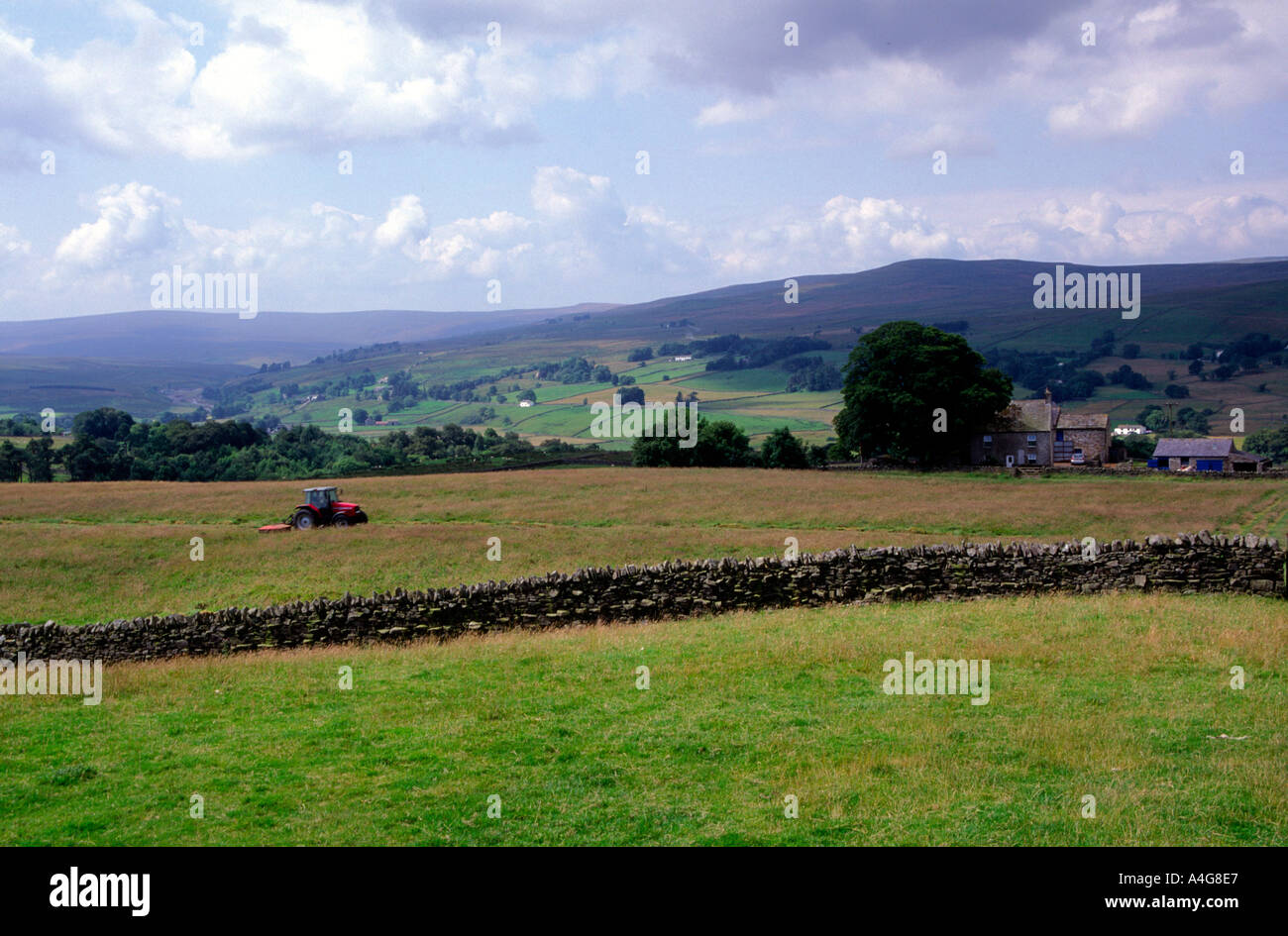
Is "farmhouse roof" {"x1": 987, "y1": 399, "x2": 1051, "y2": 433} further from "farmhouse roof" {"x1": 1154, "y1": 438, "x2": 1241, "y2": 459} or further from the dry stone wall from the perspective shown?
the dry stone wall

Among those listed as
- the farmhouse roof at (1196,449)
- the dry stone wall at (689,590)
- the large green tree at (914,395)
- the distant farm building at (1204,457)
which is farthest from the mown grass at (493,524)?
the farmhouse roof at (1196,449)

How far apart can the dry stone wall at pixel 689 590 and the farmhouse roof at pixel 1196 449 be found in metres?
68.8

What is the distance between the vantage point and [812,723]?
11422mm

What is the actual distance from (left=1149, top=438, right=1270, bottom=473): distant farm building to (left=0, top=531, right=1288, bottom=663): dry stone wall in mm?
64866

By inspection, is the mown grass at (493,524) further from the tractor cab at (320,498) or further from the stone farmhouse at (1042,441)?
the stone farmhouse at (1042,441)

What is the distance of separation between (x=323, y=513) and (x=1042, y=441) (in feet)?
215

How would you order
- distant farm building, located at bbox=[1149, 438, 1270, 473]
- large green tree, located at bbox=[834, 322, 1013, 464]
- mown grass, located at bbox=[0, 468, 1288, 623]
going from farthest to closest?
1. distant farm building, located at bbox=[1149, 438, 1270, 473]
2. large green tree, located at bbox=[834, 322, 1013, 464]
3. mown grass, located at bbox=[0, 468, 1288, 623]

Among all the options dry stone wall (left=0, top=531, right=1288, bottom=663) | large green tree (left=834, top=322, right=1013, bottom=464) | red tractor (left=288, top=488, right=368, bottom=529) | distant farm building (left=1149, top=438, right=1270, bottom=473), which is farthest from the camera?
distant farm building (left=1149, top=438, right=1270, bottom=473)

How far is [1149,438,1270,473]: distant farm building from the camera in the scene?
77688mm

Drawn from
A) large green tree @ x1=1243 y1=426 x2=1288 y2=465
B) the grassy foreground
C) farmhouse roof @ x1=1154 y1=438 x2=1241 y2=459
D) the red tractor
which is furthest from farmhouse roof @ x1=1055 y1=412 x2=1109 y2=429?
the grassy foreground

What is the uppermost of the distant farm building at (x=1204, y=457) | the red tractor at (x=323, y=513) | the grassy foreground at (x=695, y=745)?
the distant farm building at (x=1204, y=457)

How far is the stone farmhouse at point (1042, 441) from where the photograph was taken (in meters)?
82.3

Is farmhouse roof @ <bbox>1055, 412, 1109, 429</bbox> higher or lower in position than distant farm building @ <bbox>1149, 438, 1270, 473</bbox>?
higher

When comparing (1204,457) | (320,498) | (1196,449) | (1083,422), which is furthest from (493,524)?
(1196,449)
